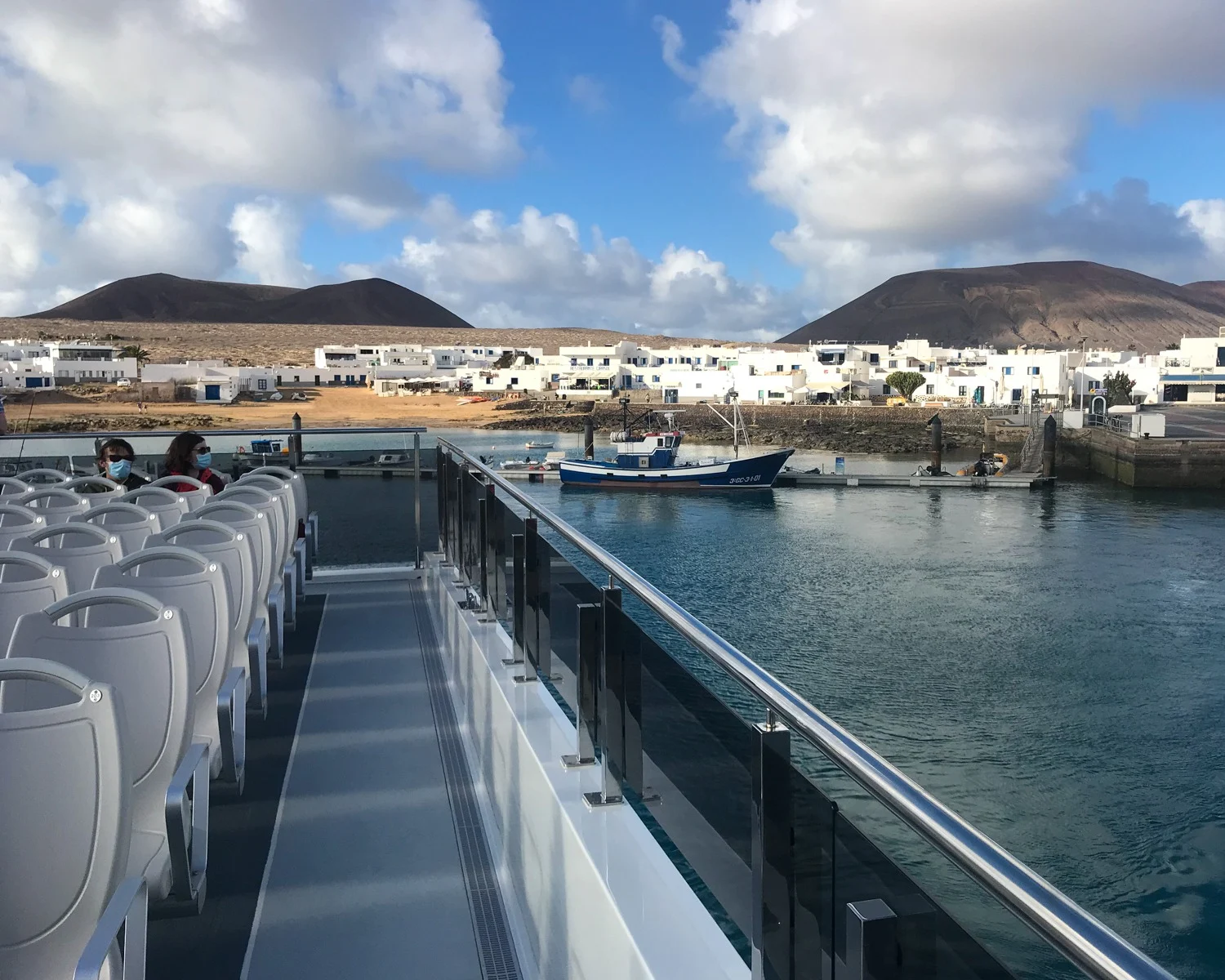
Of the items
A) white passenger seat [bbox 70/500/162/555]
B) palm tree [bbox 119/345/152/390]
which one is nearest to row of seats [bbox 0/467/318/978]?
white passenger seat [bbox 70/500/162/555]

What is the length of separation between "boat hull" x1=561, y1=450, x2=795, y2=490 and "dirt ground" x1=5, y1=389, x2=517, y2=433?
61.8 feet

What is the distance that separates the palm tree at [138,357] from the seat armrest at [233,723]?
61.7m

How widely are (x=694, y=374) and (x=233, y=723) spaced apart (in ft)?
226

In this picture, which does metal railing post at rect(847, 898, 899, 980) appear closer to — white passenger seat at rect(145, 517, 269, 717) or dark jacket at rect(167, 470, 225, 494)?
white passenger seat at rect(145, 517, 269, 717)

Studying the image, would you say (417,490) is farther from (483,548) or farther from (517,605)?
(517,605)

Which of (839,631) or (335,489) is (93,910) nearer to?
(335,489)

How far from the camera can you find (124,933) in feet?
4.27

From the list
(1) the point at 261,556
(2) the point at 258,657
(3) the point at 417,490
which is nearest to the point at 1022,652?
(3) the point at 417,490

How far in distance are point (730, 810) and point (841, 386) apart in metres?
69.4

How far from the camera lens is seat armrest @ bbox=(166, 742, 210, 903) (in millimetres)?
1664

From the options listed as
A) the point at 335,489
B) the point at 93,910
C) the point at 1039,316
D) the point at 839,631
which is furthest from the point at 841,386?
the point at 1039,316

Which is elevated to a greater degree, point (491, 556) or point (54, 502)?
point (54, 502)

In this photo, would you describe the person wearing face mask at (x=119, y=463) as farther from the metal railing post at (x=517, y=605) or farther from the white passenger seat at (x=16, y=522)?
the metal railing post at (x=517, y=605)

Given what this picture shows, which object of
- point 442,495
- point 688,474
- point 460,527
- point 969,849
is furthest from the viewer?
point 688,474
